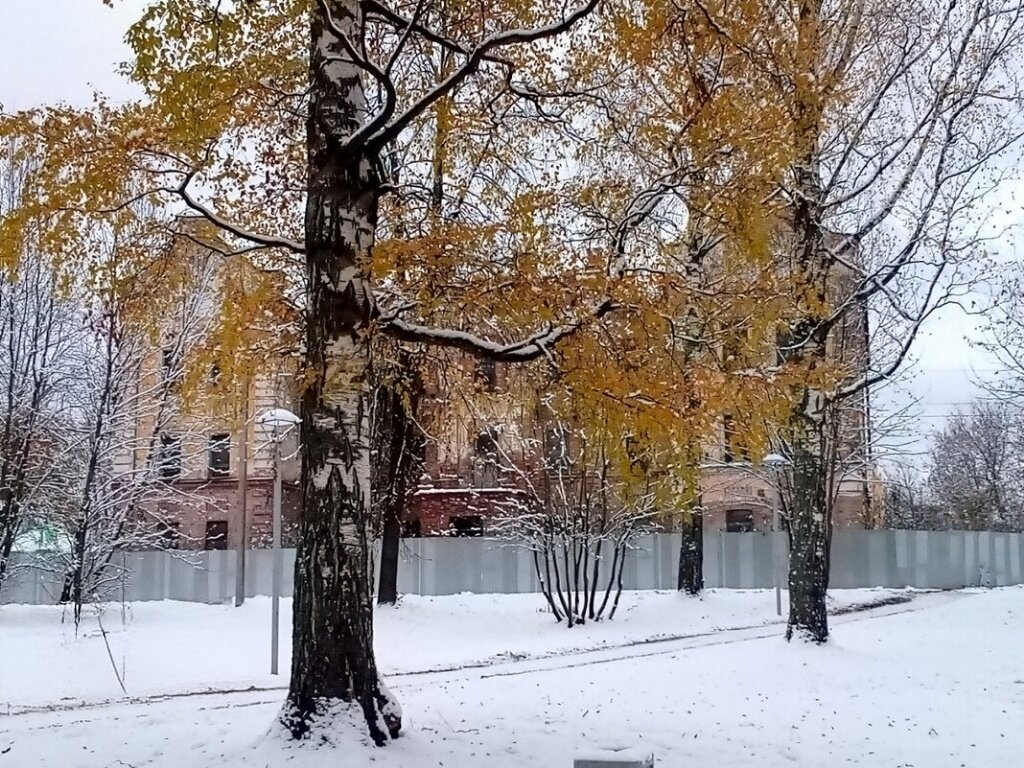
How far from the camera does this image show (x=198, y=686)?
13602 millimetres

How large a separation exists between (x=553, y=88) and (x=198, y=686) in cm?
927

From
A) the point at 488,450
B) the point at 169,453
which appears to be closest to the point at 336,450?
the point at 488,450

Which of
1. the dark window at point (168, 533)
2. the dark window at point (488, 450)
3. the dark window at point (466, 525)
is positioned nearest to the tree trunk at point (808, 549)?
the dark window at point (488, 450)

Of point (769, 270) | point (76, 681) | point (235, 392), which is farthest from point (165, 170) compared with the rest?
point (76, 681)

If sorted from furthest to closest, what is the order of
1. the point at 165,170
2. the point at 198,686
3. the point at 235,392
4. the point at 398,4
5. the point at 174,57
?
the point at 198,686 → the point at 235,392 → the point at 398,4 → the point at 165,170 → the point at 174,57

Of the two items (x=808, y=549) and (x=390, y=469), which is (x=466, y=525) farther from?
(x=808, y=549)

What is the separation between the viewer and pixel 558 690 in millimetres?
10773

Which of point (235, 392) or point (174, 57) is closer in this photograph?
point (174, 57)

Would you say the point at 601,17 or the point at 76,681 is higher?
the point at 601,17

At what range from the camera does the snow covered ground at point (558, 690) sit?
7516mm

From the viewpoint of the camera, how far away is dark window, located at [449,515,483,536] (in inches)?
1358

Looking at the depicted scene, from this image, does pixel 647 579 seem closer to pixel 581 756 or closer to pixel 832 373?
pixel 832 373

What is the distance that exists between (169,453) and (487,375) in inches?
534

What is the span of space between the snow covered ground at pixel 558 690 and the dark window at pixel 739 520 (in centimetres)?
1533
